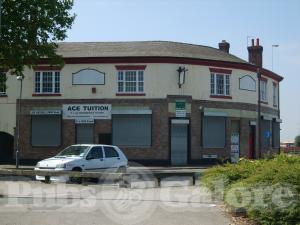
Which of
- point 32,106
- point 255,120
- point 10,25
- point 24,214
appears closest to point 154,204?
point 24,214

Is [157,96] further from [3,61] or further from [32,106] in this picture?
[3,61]

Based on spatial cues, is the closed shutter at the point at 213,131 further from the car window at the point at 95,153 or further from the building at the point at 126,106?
the car window at the point at 95,153

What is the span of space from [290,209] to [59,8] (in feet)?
66.2

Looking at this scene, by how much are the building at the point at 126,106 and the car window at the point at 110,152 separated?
13547 millimetres

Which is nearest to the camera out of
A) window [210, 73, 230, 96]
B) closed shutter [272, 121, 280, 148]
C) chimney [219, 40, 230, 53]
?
window [210, 73, 230, 96]

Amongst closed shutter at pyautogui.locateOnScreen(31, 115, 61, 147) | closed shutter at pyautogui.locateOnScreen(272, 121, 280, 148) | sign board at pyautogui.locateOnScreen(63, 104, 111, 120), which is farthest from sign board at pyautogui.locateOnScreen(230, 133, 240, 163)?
closed shutter at pyautogui.locateOnScreen(31, 115, 61, 147)

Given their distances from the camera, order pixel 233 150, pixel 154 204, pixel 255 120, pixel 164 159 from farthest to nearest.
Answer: pixel 255 120
pixel 233 150
pixel 164 159
pixel 154 204

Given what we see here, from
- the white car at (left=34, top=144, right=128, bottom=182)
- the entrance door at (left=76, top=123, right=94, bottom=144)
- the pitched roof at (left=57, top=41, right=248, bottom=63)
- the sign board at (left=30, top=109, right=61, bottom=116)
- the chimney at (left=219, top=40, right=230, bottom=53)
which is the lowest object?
the white car at (left=34, top=144, right=128, bottom=182)

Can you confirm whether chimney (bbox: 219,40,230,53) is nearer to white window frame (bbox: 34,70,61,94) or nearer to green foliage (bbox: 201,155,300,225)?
white window frame (bbox: 34,70,61,94)

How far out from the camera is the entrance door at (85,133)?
3666 cm

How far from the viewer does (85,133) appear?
36.8m

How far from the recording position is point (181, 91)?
36938 mm

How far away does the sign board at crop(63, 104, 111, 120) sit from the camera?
1431 inches

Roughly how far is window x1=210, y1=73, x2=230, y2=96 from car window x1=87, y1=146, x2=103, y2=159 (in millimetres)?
18114
